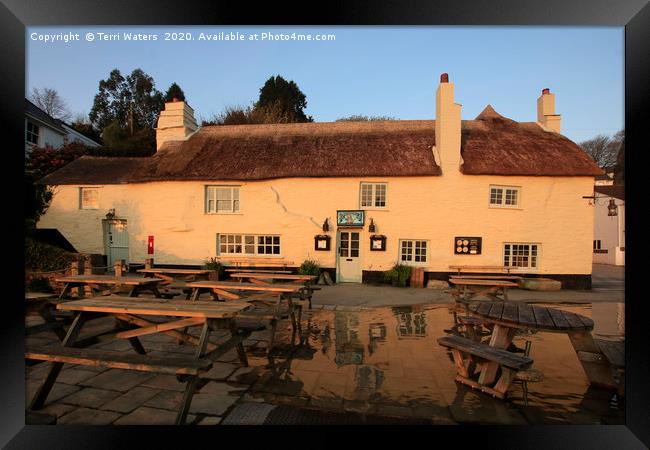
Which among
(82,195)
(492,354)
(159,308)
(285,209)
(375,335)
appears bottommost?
(375,335)

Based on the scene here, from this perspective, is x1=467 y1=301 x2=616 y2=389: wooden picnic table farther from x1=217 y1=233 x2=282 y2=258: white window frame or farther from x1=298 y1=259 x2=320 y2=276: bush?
x1=217 y1=233 x2=282 y2=258: white window frame

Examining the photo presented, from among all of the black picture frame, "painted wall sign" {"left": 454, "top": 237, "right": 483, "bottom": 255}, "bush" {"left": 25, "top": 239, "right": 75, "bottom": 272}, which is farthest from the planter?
"bush" {"left": 25, "top": 239, "right": 75, "bottom": 272}

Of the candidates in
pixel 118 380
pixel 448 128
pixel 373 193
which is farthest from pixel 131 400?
pixel 448 128

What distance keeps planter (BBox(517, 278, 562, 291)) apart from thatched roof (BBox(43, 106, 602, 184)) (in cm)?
399

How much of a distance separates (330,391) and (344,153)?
10.5 metres

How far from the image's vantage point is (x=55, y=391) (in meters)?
3.18

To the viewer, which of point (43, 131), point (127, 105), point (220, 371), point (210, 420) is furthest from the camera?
point (127, 105)

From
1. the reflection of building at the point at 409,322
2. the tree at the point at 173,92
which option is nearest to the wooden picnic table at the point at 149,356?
the reflection of building at the point at 409,322

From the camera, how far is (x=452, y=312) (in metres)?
7.35

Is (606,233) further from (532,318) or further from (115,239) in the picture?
(115,239)
